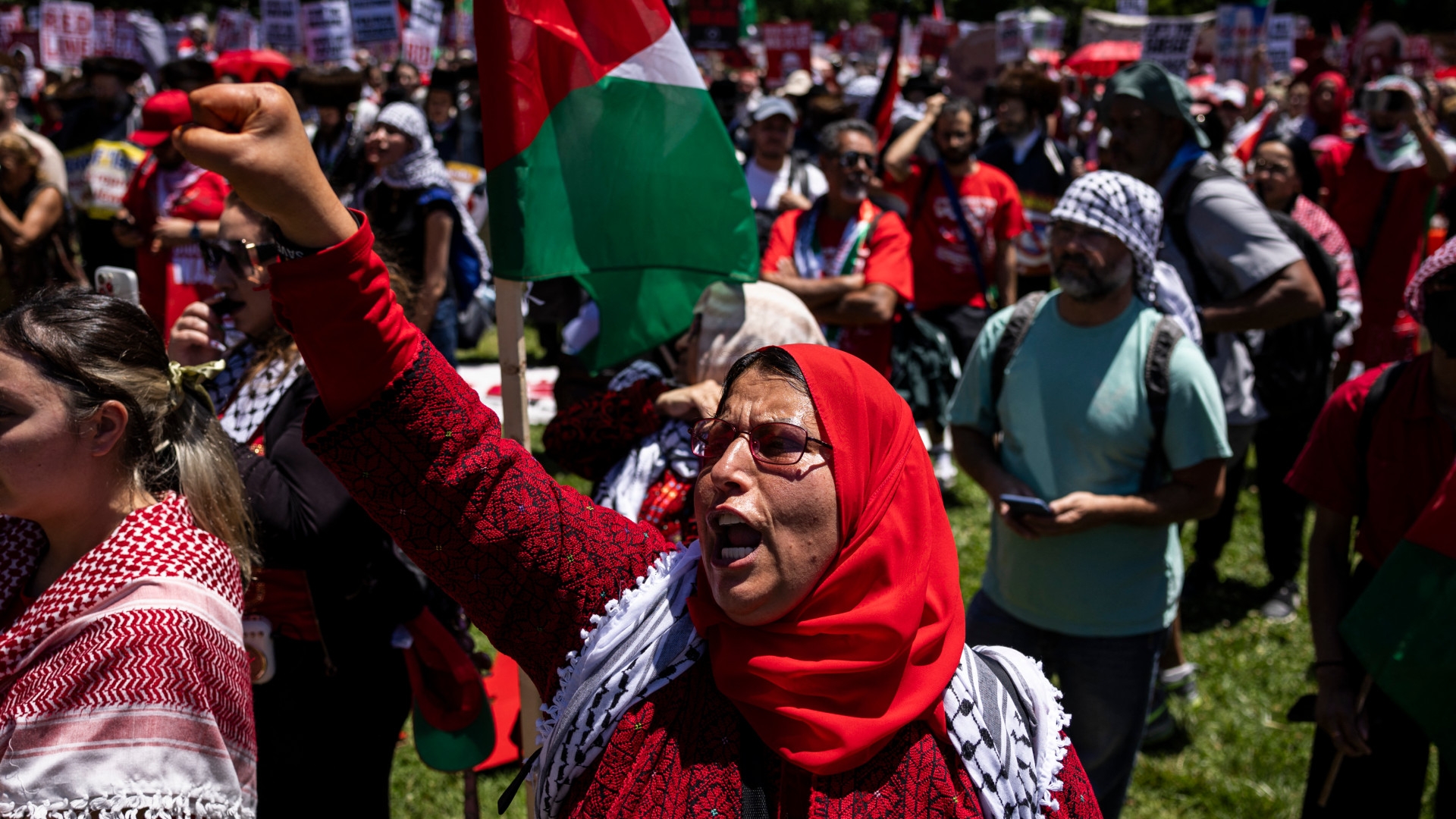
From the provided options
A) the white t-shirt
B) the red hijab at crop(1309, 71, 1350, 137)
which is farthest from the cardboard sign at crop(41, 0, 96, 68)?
the red hijab at crop(1309, 71, 1350, 137)

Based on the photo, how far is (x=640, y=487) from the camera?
2.83 m

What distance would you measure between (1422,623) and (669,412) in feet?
6.02

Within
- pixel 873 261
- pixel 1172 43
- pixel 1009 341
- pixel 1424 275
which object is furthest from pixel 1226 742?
pixel 1172 43

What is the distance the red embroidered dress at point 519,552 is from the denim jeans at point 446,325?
490cm

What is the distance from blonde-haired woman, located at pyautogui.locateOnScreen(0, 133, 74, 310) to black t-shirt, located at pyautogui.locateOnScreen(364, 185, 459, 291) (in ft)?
8.60

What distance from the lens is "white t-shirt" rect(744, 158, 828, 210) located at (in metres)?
7.38

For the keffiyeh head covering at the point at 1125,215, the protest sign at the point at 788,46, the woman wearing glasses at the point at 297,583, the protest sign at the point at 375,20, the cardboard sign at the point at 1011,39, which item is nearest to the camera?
the woman wearing glasses at the point at 297,583

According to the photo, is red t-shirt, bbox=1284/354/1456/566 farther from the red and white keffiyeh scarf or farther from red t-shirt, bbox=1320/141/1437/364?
red t-shirt, bbox=1320/141/1437/364

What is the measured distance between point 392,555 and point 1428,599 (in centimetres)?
243

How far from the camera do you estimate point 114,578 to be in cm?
190

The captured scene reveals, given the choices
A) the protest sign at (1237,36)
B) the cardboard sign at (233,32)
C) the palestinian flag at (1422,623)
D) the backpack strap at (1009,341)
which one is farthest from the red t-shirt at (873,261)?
the cardboard sign at (233,32)

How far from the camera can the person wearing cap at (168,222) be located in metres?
5.48

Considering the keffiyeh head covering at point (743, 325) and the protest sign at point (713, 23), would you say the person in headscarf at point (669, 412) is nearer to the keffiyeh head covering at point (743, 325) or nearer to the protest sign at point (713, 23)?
the keffiyeh head covering at point (743, 325)

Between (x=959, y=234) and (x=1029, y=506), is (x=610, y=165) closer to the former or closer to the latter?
(x=1029, y=506)
